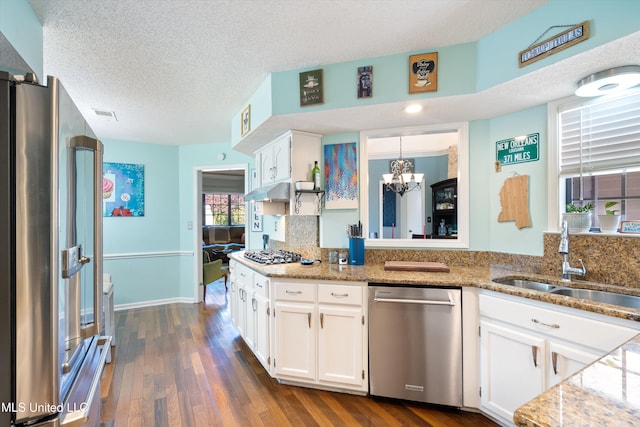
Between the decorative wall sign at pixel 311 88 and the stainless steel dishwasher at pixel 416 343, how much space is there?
1.46m

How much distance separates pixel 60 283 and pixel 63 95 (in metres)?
0.54

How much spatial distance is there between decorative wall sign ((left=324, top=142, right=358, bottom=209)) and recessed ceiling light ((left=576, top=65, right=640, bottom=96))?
165cm

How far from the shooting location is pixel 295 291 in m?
2.31

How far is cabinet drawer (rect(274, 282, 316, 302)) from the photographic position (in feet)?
7.48

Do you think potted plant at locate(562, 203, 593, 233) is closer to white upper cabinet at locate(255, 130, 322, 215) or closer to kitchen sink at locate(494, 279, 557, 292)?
kitchen sink at locate(494, 279, 557, 292)

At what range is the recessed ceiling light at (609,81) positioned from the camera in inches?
65.3

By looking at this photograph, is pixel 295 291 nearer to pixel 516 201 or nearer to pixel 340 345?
pixel 340 345

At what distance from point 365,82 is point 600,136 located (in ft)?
5.18

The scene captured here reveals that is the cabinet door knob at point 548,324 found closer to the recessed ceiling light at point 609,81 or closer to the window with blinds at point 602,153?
the window with blinds at point 602,153

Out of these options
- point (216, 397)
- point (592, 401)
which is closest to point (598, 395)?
point (592, 401)

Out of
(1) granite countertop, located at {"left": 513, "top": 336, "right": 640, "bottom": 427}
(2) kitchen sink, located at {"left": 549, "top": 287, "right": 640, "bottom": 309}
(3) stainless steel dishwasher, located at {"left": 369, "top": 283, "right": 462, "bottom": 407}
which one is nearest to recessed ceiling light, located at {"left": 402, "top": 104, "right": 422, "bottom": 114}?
(3) stainless steel dishwasher, located at {"left": 369, "top": 283, "right": 462, "bottom": 407}

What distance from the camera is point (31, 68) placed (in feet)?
5.30

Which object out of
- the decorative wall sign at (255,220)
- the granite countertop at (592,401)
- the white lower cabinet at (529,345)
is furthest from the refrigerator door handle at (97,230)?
the decorative wall sign at (255,220)

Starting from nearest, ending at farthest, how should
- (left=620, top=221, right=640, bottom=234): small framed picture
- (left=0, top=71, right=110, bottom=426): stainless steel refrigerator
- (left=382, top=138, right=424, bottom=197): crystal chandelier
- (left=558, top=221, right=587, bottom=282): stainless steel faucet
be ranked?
1. (left=0, top=71, right=110, bottom=426): stainless steel refrigerator
2. (left=620, top=221, right=640, bottom=234): small framed picture
3. (left=558, top=221, right=587, bottom=282): stainless steel faucet
4. (left=382, top=138, right=424, bottom=197): crystal chandelier
